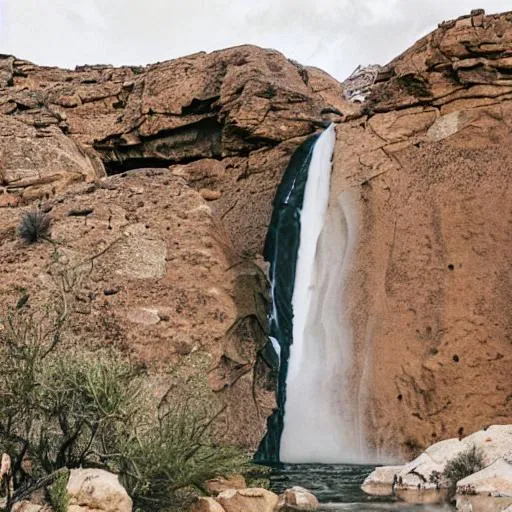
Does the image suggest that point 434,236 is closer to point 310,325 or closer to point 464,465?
point 310,325

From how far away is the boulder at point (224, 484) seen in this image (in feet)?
33.0

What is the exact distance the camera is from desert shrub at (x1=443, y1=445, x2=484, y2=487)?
39.4 ft

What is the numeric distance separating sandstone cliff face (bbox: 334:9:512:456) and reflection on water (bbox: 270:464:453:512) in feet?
5.90

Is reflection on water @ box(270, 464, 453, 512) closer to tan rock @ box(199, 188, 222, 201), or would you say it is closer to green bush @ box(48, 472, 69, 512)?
green bush @ box(48, 472, 69, 512)

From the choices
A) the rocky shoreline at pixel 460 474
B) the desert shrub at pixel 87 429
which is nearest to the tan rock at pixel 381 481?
the rocky shoreline at pixel 460 474

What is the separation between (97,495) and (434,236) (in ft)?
38.7

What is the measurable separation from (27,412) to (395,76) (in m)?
14.8

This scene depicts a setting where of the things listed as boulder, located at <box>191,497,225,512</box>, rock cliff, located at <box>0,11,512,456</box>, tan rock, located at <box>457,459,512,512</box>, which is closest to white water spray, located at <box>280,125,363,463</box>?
rock cliff, located at <box>0,11,512,456</box>

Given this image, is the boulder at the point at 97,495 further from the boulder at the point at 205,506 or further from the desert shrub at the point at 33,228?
the desert shrub at the point at 33,228

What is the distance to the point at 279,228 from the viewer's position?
2059cm

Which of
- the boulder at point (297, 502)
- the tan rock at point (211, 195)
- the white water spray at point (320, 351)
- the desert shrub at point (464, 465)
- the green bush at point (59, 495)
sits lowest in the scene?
the boulder at point (297, 502)

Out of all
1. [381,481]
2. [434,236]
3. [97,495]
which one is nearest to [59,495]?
[97,495]

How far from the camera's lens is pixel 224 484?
1046 cm

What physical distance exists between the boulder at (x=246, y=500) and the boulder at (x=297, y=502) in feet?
0.88
